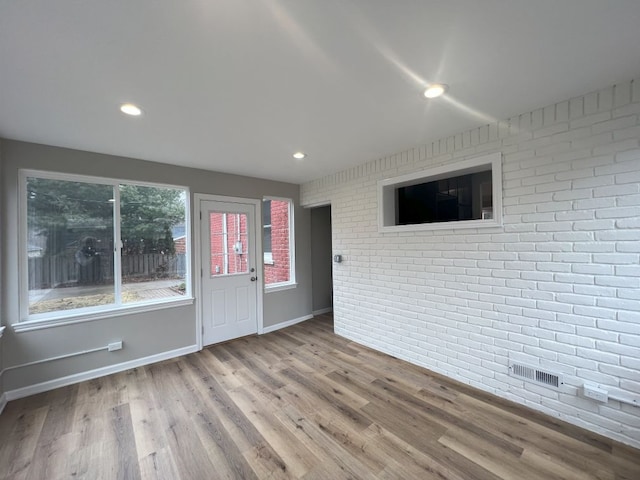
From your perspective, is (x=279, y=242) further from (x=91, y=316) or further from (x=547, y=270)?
(x=547, y=270)

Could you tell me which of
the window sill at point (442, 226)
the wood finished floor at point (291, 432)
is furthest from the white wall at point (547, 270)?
the wood finished floor at point (291, 432)

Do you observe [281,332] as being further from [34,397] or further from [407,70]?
[407,70]

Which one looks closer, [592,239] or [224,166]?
[592,239]

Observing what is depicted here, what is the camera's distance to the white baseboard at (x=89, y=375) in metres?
2.53

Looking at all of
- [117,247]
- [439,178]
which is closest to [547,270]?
[439,178]

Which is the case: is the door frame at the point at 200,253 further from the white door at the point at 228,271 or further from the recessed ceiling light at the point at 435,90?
the recessed ceiling light at the point at 435,90

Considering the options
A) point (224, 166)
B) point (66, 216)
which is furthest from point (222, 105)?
point (66, 216)

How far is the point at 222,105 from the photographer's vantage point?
2002 mm

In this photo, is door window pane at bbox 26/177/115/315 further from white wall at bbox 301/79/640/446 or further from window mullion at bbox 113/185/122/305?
white wall at bbox 301/79/640/446

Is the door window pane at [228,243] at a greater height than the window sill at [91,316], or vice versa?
the door window pane at [228,243]

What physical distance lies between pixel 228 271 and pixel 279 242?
42.9 inches

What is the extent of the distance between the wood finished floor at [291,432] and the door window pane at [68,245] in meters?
0.95

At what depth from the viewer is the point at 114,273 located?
10.2ft

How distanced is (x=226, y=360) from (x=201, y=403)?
2.89 feet
